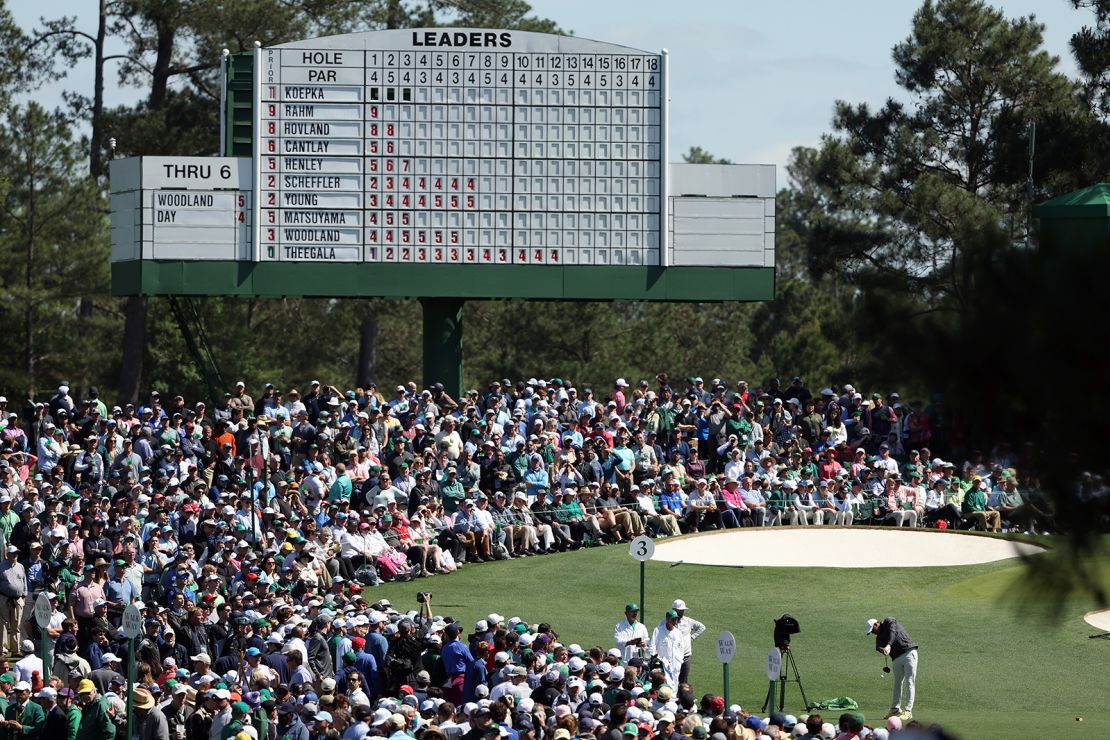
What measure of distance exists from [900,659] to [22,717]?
9945mm

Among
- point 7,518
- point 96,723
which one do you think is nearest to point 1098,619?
point 96,723

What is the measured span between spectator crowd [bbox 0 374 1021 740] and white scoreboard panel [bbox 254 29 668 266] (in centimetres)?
307

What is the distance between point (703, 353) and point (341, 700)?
153 feet

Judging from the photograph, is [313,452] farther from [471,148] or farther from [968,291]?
[968,291]

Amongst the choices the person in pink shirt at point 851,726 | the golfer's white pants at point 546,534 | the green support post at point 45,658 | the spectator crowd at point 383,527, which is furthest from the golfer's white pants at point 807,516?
the person in pink shirt at point 851,726

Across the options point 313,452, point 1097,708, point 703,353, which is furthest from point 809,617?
point 703,353

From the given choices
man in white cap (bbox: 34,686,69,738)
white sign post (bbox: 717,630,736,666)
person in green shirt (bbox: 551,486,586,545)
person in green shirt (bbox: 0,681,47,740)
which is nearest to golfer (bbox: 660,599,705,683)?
white sign post (bbox: 717,630,736,666)

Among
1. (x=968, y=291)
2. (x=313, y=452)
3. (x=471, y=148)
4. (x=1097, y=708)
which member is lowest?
Result: (x=1097, y=708)

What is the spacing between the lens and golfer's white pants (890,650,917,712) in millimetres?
20984

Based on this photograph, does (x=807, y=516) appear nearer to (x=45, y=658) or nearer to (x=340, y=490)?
(x=340, y=490)

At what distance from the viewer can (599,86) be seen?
3350 centimetres

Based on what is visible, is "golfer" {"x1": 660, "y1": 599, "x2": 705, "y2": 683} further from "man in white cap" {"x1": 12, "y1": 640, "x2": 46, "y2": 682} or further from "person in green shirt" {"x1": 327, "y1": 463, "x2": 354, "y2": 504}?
"person in green shirt" {"x1": 327, "y1": 463, "x2": 354, "y2": 504}

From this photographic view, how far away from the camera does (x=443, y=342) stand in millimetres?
35000

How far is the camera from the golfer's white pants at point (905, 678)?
21.0 m
